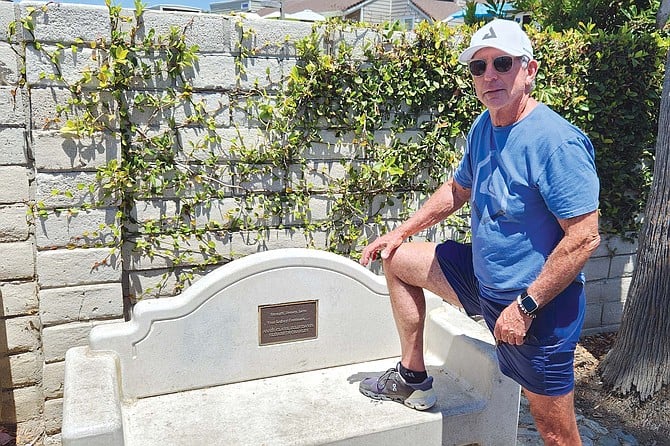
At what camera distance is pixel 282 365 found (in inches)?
122

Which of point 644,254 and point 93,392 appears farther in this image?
point 644,254

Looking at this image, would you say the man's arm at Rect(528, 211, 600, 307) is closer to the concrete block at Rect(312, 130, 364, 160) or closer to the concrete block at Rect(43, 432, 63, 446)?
the concrete block at Rect(312, 130, 364, 160)

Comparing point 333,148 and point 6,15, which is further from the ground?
point 6,15

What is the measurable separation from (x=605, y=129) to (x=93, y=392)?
3.92 meters

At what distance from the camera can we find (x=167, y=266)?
345 cm

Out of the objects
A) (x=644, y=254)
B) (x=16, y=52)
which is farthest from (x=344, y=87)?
(x=644, y=254)

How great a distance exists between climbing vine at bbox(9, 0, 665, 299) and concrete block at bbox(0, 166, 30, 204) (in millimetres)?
165

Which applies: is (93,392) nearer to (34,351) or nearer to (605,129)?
(34,351)

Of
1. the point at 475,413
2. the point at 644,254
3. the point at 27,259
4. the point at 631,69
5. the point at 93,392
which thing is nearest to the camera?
the point at 93,392

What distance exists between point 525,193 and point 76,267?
233 centimetres

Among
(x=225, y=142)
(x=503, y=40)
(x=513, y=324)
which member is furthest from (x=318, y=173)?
(x=513, y=324)

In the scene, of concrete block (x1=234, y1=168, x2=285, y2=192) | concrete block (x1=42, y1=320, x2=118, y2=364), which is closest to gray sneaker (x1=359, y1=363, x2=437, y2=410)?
concrete block (x1=234, y1=168, x2=285, y2=192)

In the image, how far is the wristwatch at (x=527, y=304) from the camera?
2.14 m

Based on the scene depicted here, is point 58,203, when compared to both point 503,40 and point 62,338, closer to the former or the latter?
point 62,338
